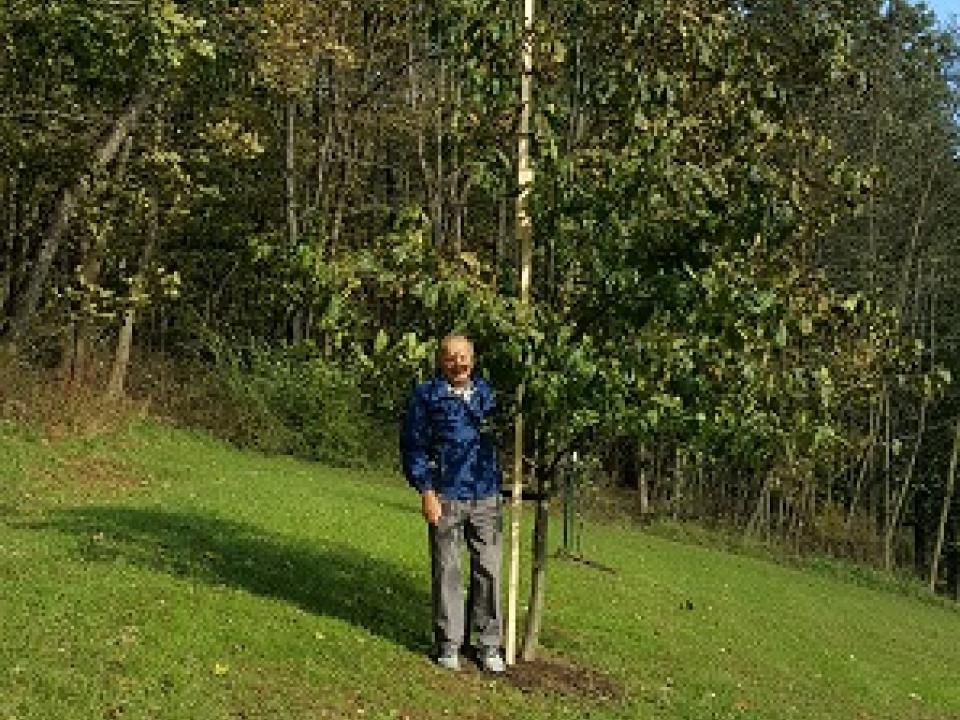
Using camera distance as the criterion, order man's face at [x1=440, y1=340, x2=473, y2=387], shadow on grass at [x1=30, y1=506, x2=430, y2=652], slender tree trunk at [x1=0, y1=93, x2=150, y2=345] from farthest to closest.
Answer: slender tree trunk at [x1=0, y1=93, x2=150, y2=345], shadow on grass at [x1=30, y1=506, x2=430, y2=652], man's face at [x1=440, y1=340, x2=473, y2=387]

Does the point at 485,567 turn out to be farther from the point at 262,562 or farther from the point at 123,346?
the point at 123,346

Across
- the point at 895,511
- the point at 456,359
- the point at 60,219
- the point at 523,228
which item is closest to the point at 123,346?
the point at 60,219

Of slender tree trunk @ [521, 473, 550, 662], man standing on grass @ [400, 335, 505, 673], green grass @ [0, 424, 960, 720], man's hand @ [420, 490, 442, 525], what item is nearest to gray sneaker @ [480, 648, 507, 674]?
man standing on grass @ [400, 335, 505, 673]

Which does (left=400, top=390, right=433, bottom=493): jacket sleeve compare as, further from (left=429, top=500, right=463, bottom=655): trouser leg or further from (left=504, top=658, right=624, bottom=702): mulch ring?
(left=504, top=658, right=624, bottom=702): mulch ring

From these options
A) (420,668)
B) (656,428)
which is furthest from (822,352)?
(420,668)

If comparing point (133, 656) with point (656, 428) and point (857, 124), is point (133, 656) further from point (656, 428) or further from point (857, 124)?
point (857, 124)

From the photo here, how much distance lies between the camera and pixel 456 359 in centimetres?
898

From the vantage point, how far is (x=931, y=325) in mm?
39906

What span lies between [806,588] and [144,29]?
17.1 m

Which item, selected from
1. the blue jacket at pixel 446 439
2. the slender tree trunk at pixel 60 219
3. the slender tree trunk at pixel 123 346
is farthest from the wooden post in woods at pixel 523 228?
the slender tree trunk at pixel 123 346

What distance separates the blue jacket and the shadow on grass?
1.35 m

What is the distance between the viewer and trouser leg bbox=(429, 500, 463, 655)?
9234mm

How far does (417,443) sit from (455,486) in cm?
41

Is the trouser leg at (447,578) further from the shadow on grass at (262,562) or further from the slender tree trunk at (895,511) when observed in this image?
the slender tree trunk at (895,511)
